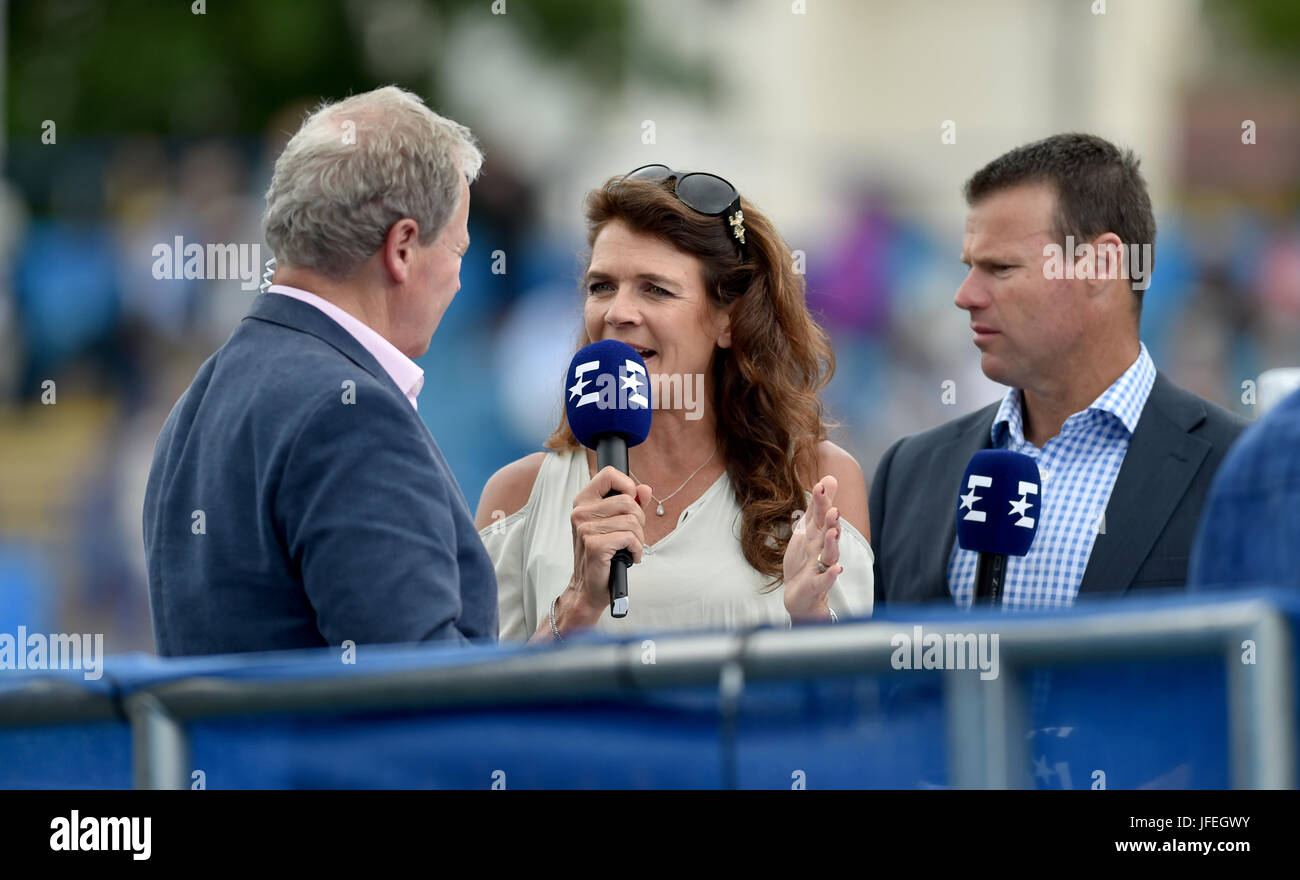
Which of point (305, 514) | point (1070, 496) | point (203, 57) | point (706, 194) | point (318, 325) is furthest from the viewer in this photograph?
point (203, 57)

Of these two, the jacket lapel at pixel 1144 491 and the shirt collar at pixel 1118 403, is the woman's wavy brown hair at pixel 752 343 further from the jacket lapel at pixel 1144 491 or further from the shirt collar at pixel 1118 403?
the jacket lapel at pixel 1144 491

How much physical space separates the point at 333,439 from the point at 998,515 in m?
1.51

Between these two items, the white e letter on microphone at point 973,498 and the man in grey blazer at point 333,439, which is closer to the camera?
the man in grey blazer at point 333,439

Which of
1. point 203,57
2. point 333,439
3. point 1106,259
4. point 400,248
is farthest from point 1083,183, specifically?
point 203,57

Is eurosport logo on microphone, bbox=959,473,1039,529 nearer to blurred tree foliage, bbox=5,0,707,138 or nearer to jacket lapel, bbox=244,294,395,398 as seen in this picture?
jacket lapel, bbox=244,294,395,398

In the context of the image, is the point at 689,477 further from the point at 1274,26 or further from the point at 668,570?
the point at 1274,26

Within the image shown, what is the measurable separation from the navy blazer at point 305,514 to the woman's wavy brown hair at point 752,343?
134 centimetres

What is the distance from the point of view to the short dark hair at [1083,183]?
468 centimetres

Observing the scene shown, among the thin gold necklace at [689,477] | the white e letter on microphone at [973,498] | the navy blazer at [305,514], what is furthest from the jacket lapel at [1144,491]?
the navy blazer at [305,514]

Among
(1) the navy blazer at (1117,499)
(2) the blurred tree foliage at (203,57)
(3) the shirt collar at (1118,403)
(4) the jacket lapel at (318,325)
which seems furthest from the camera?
(2) the blurred tree foliage at (203,57)

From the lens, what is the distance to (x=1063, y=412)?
459 cm

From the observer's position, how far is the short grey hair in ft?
10.9

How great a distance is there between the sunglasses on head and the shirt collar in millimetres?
857
